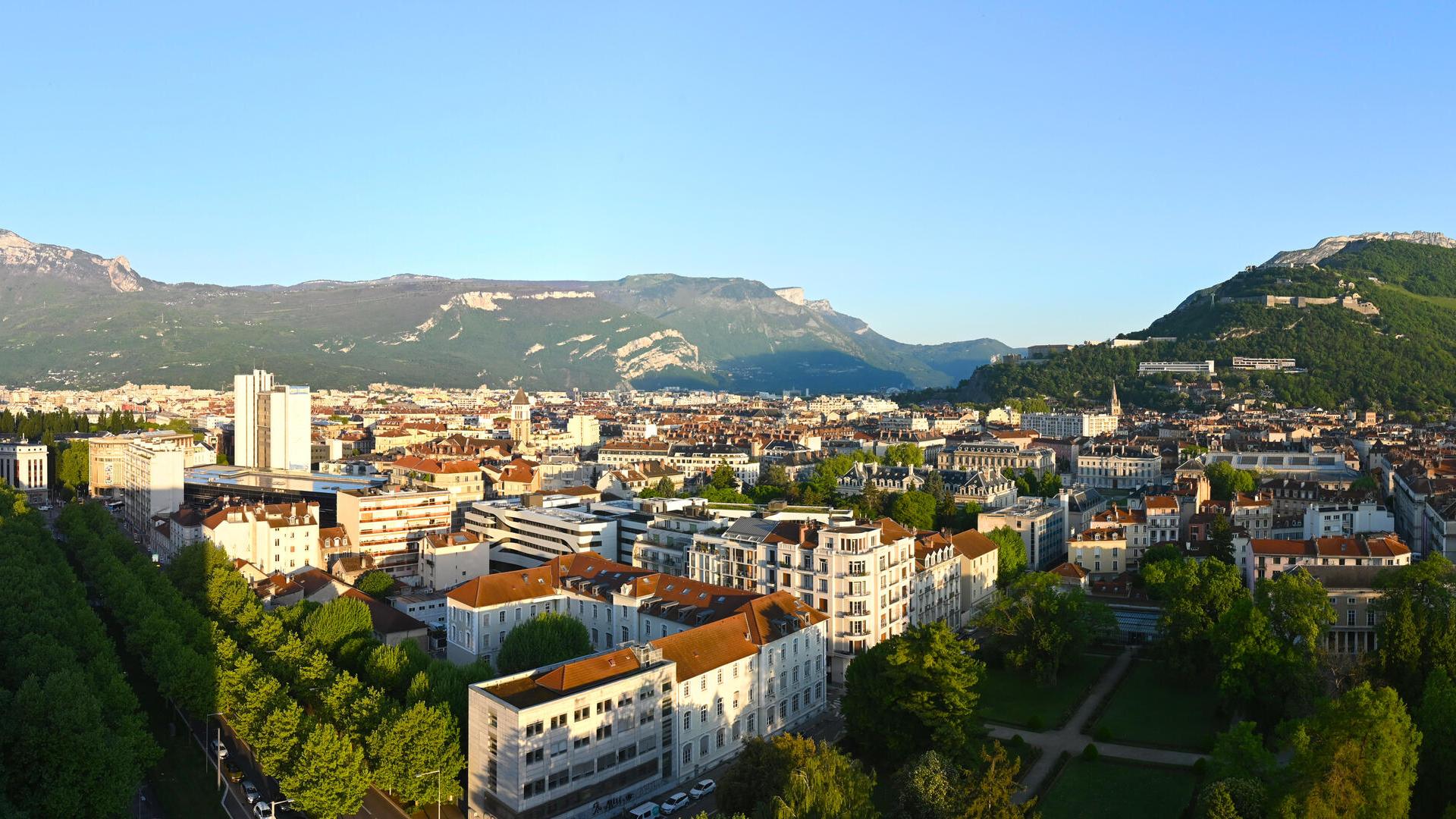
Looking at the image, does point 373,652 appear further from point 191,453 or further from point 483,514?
point 191,453

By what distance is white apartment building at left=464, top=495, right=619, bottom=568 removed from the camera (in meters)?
60.2

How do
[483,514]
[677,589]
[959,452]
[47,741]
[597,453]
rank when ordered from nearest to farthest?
1. [47,741]
2. [677,589]
3. [483,514]
4. [959,452]
5. [597,453]

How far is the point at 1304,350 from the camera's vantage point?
541ft

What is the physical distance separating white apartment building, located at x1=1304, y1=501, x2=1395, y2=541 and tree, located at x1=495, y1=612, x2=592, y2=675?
131 ft

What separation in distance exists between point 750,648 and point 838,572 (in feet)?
25.4

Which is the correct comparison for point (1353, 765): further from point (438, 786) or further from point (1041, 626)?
point (438, 786)

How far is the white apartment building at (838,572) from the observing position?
43062 millimetres

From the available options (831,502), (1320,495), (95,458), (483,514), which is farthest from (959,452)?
(95,458)

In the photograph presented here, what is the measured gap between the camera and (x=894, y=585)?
45.1 m

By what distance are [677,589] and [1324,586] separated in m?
25.6

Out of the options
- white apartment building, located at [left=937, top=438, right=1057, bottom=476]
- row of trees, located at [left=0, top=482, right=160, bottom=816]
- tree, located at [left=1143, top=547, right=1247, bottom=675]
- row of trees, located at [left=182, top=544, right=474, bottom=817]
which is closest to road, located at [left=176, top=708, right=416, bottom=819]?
row of trees, located at [left=182, top=544, right=474, bottom=817]

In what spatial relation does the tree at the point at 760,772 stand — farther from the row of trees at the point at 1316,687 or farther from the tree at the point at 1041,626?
the tree at the point at 1041,626

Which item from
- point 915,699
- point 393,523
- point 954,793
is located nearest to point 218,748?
point 915,699

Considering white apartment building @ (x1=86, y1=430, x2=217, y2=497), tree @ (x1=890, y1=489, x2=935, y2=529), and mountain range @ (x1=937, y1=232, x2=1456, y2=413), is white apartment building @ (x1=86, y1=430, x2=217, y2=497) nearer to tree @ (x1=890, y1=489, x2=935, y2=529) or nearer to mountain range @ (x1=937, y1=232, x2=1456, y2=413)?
tree @ (x1=890, y1=489, x2=935, y2=529)
